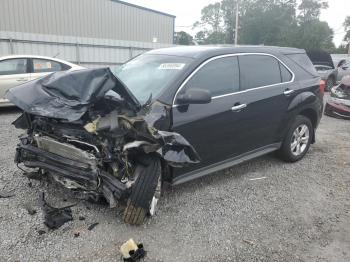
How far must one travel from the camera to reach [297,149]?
5.34m

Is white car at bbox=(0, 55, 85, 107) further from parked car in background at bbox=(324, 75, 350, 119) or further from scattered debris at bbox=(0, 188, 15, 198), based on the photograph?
parked car in background at bbox=(324, 75, 350, 119)

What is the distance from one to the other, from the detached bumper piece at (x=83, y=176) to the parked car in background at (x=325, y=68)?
43.2 feet

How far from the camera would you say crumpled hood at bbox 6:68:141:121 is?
10.2ft

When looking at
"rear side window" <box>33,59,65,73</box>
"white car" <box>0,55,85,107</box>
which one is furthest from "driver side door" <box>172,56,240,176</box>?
"rear side window" <box>33,59,65,73</box>

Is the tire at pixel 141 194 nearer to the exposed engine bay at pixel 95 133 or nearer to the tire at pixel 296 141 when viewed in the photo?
the exposed engine bay at pixel 95 133

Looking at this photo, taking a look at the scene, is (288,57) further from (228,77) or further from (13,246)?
(13,246)

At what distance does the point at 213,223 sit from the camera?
11.3 feet

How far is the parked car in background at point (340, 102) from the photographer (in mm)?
8984

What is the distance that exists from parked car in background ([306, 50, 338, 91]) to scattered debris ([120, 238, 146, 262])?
13360 millimetres

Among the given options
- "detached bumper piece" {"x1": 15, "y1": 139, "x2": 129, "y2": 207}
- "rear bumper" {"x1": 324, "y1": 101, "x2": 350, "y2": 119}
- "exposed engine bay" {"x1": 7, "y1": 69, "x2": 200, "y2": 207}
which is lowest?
"rear bumper" {"x1": 324, "y1": 101, "x2": 350, "y2": 119}

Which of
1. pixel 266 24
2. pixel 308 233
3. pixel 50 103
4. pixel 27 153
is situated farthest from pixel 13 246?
pixel 266 24

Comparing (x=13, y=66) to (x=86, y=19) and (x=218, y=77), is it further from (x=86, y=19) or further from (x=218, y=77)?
(x=86, y=19)

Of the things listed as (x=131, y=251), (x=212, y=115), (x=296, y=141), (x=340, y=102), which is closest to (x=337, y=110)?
(x=340, y=102)

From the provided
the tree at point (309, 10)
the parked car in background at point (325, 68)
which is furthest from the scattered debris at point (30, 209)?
the tree at point (309, 10)
